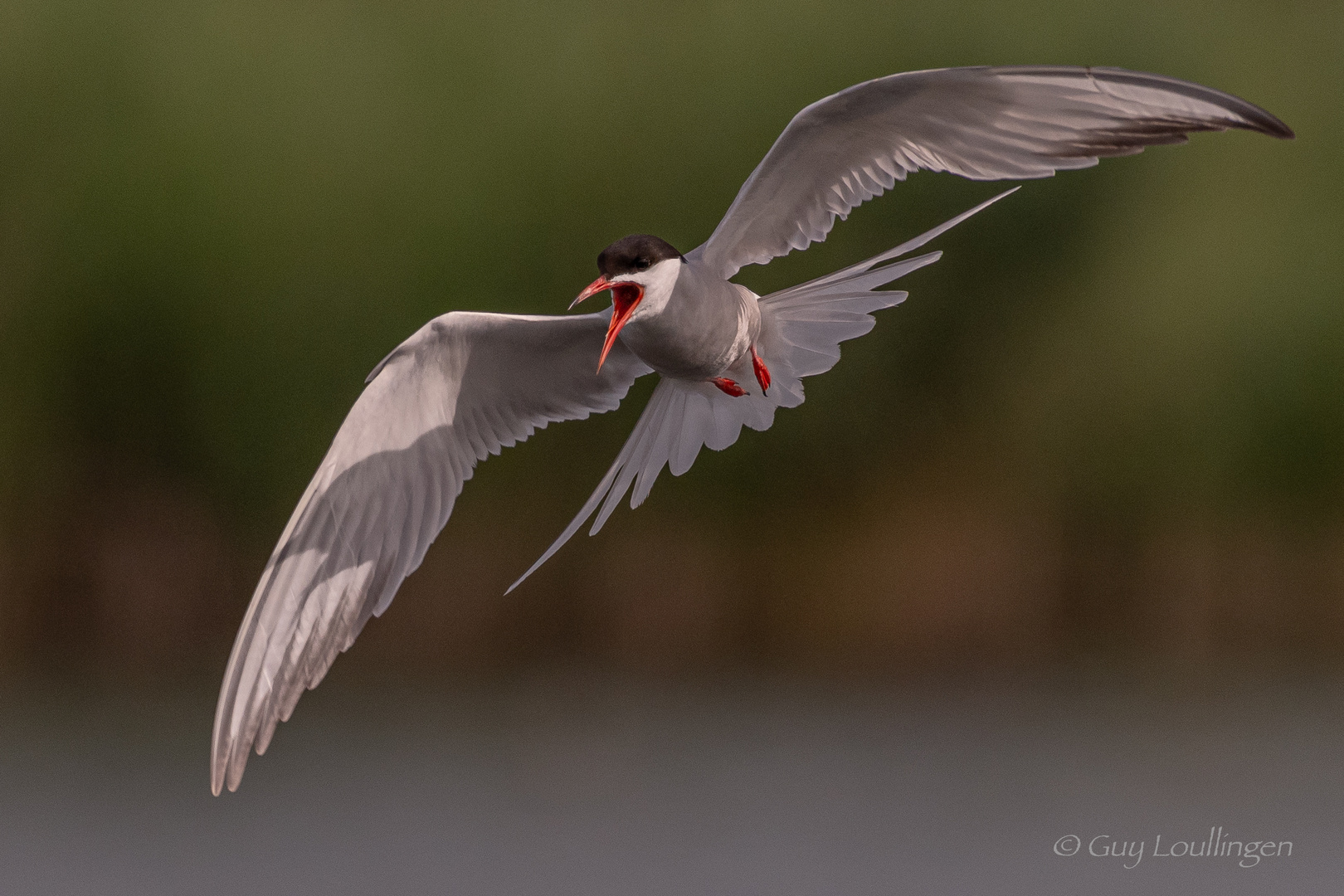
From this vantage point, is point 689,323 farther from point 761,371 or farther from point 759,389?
point 759,389

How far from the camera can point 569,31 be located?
23.4ft

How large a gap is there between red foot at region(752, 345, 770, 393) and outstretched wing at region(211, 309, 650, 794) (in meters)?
0.36

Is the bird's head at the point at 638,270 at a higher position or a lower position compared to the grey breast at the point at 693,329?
higher

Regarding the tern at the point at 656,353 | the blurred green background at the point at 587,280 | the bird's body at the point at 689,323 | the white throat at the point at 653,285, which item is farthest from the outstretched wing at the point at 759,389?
the blurred green background at the point at 587,280

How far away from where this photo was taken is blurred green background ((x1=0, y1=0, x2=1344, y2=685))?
22.2 feet

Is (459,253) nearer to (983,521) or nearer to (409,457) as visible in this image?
(983,521)

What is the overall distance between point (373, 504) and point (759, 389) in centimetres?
99

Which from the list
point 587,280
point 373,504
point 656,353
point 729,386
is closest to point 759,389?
point 729,386

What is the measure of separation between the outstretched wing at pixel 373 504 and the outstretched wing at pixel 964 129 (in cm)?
52

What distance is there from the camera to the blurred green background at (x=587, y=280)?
6.77m

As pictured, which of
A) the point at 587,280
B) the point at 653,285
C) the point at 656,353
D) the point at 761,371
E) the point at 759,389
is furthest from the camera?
the point at 587,280

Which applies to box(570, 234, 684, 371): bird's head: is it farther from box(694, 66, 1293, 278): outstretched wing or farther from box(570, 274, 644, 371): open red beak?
box(694, 66, 1293, 278): outstretched wing

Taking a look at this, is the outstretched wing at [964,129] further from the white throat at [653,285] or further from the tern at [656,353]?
the white throat at [653,285]

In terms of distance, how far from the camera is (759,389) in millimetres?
3504
